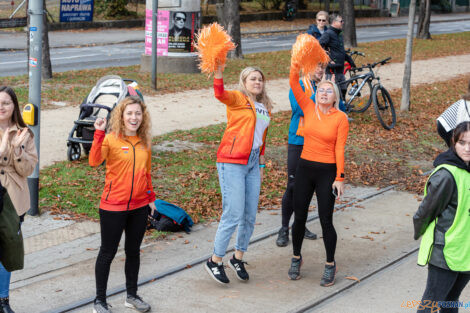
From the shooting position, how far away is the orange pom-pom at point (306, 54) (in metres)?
5.97

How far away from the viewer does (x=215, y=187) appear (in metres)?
8.66

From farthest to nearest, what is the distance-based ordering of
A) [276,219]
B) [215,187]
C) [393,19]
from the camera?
[393,19]
[215,187]
[276,219]

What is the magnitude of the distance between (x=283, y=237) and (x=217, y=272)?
129 cm

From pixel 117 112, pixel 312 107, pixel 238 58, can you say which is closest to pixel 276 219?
pixel 312 107

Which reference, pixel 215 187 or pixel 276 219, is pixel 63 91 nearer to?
pixel 215 187

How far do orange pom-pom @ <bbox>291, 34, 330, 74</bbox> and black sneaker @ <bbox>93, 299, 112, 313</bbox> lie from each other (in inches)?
104

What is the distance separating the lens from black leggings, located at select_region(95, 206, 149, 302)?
500 centimetres

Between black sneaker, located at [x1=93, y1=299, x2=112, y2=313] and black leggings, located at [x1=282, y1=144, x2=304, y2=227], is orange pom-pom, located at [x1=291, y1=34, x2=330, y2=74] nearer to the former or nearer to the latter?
black leggings, located at [x1=282, y1=144, x2=304, y2=227]

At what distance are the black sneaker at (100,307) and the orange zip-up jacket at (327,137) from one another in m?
2.12

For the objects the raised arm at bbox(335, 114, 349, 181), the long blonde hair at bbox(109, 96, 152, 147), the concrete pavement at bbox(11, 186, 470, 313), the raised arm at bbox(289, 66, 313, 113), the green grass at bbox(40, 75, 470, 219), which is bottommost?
the concrete pavement at bbox(11, 186, 470, 313)

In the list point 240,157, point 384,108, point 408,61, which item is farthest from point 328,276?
point 408,61

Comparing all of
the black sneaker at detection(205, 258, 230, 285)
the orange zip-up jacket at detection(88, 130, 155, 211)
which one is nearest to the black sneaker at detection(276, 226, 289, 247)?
the black sneaker at detection(205, 258, 230, 285)

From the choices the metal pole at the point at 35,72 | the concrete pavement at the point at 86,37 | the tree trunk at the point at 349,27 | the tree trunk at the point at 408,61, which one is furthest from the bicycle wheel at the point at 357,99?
the concrete pavement at the point at 86,37

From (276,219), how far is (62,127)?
18.8ft
